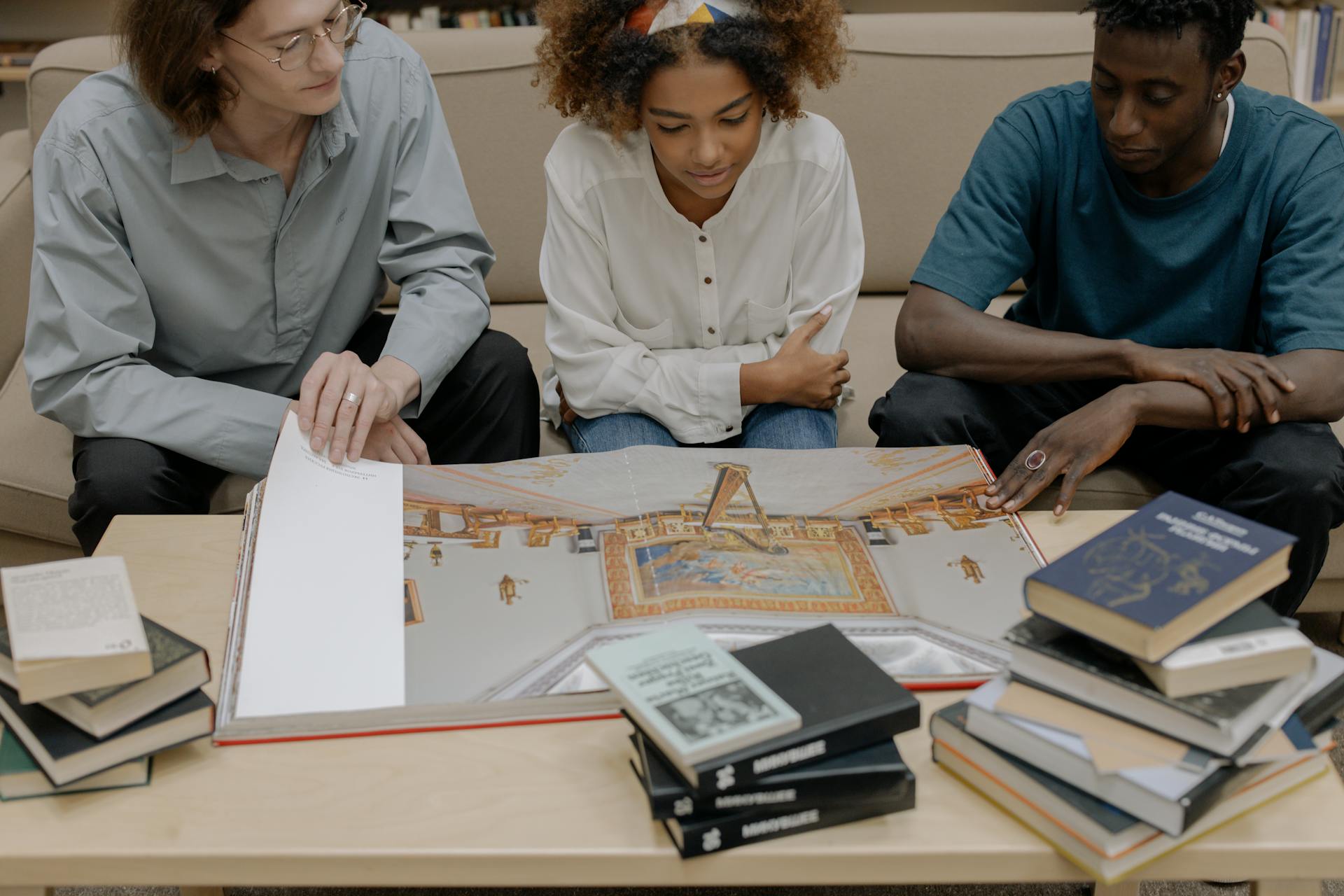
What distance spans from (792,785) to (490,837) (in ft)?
0.72

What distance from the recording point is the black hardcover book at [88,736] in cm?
87

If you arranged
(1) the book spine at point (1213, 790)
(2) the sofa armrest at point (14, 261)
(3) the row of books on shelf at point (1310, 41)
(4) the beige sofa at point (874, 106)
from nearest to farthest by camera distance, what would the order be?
1. (1) the book spine at point (1213, 790)
2. (2) the sofa armrest at point (14, 261)
3. (4) the beige sofa at point (874, 106)
4. (3) the row of books on shelf at point (1310, 41)

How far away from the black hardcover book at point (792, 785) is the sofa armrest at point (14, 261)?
1.44 metres

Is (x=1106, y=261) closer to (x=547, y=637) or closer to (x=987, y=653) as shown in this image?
(x=987, y=653)

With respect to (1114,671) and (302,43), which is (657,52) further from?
(1114,671)

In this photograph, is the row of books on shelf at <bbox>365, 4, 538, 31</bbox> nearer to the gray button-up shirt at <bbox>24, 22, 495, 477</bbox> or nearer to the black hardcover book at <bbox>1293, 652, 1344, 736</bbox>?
the gray button-up shirt at <bbox>24, 22, 495, 477</bbox>

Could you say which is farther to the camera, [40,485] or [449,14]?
[449,14]

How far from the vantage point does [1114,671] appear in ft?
2.66

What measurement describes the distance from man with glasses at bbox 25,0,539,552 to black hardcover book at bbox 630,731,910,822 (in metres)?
0.60

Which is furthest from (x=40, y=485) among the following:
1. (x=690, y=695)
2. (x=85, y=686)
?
(x=690, y=695)

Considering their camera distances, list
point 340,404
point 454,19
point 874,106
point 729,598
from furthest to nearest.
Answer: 1. point 454,19
2. point 874,106
3. point 340,404
4. point 729,598

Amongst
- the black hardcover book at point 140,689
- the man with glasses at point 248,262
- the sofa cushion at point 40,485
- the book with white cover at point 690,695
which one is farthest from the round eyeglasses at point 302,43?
the book with white cover at point 690,695

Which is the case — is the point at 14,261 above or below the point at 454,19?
below

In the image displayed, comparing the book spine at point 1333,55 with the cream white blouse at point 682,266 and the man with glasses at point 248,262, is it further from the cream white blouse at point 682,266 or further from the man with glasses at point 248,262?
the man with glasses at point 248,262
